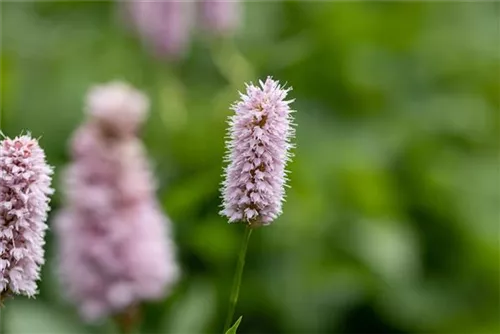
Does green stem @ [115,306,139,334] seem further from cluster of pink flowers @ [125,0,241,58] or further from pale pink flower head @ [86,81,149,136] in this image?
cluster of pink flowers @ [125,0,241,58]

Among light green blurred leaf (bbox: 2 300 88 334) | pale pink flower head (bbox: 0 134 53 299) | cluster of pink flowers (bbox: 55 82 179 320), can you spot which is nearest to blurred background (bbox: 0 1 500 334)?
light green blurred leaf (bbox: 2 300 88 334)

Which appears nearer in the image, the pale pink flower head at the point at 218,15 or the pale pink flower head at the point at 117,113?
the pale pink flower head at the point at 117,113

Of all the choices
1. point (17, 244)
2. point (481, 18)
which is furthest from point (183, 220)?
point (481, 18)

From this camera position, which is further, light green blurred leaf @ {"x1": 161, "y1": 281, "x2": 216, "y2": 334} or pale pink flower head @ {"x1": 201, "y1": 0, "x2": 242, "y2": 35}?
pale pink flower head @ {"x1": 201, "y1": 0, "x2": 242, "y2": 35}

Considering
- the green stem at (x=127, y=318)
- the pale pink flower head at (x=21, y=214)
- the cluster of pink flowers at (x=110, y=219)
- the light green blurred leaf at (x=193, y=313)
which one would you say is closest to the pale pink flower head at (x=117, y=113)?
the cluster of pink flowers at (x=110, y=219)

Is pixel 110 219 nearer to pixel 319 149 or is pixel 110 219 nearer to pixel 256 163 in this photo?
pixel 256 163

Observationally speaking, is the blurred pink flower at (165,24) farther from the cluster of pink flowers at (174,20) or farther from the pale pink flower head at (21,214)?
the pale pink flower head at (21,214)

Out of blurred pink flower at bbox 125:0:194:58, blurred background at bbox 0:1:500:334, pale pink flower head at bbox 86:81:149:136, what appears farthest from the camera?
blurred pink flower at bbox 125:0:194:58
